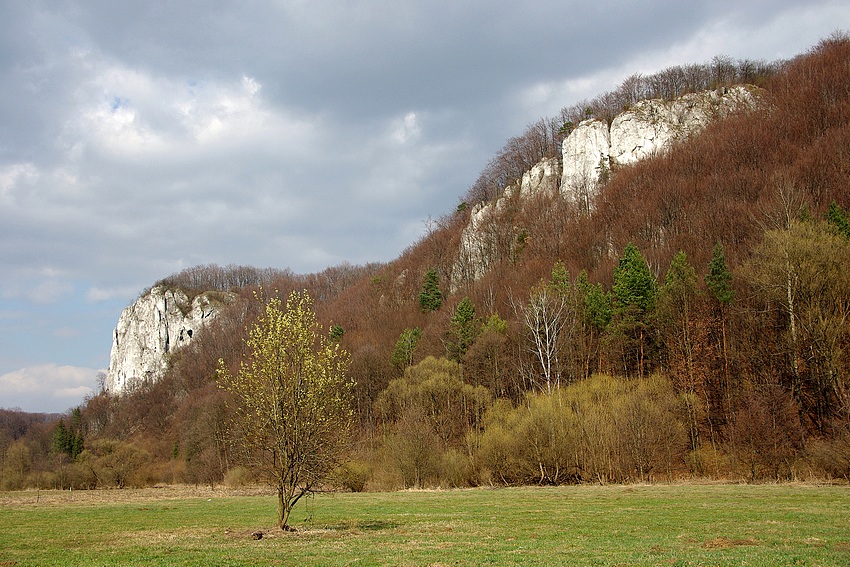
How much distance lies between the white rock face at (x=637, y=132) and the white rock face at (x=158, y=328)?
123m

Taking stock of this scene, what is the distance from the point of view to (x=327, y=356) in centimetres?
2131

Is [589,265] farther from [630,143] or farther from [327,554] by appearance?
[327,554]

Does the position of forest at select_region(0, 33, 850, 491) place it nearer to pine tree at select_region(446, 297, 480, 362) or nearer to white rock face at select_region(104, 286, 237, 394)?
Answer: pine tree at select_region(446, 297, 480, 362)

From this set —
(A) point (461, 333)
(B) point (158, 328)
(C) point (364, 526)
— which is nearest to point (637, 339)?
(A) point (461, 333)

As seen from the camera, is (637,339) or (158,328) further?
(158,328)

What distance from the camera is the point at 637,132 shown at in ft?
361

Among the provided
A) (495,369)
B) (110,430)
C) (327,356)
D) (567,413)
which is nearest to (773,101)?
(495,369)

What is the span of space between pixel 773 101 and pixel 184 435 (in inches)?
4325

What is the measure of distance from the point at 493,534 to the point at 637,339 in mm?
42145

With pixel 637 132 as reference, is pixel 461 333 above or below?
below

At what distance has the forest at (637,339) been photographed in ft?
137

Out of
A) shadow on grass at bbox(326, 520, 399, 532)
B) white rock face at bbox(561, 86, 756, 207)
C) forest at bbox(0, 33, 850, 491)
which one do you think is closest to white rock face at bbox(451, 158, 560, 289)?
forest at bbox(0, 33, 850, 491)

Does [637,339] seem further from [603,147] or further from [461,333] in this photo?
[603,147]

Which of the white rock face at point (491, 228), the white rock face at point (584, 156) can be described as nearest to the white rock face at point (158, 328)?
the white rock face at point (491, 228)
